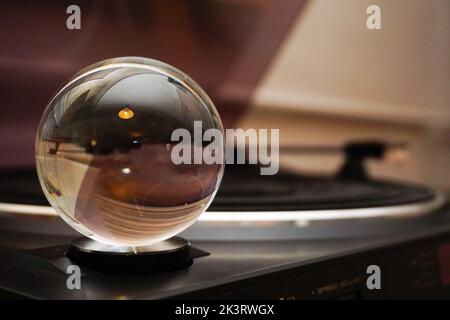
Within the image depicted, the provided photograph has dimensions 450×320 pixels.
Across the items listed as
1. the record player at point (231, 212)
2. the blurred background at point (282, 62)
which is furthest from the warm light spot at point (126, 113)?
the blurred background at point (282, 62)

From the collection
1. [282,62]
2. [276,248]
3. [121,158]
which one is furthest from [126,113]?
[282,62]

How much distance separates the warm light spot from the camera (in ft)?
1.36

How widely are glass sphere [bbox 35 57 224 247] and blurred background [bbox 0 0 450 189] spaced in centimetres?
55

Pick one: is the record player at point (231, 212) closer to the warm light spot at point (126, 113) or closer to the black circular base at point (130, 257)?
the black circular base at point (130, 257)

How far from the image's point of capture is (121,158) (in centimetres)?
42

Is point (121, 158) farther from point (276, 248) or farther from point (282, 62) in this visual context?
point (282, 62)

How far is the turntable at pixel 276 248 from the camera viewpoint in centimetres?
41

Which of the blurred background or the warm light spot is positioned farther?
the blurred background

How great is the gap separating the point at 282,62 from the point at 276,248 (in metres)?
0.92

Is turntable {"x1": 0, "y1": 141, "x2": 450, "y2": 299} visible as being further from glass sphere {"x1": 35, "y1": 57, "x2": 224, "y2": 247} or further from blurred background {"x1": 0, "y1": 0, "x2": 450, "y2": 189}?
blurred background {"x1": 0, "y1": 0, "x2": 450, "y2": 189}

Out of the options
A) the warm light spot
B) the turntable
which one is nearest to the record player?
the turntable

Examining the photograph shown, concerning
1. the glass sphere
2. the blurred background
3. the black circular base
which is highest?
the blurred background
